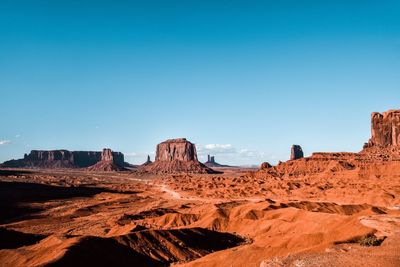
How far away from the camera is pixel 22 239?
45.8 metres

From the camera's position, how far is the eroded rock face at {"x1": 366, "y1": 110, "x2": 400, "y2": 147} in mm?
137375

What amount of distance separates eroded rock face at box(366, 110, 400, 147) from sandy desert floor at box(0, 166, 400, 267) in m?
37.6

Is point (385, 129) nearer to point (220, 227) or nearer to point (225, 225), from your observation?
point (225, 225)

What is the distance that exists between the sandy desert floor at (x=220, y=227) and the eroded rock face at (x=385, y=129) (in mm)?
37560

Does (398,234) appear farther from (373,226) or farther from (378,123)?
(378,123)

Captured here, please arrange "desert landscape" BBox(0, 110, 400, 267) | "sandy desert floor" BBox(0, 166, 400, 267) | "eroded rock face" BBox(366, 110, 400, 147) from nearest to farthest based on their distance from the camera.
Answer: "sandy desert floor" BBox(0, 166, 400, 267), "desert landscape" BBox(0, 110, 400, 267), "eroded rock face" BBox(366, 110, 400, 147)

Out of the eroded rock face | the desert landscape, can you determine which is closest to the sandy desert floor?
the desert landscape

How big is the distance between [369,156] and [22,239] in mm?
117556

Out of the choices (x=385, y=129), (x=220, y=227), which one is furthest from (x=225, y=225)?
(x=385, y=129)

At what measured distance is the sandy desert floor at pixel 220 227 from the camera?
26297mm

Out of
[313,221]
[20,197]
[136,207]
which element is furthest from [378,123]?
[20,197]

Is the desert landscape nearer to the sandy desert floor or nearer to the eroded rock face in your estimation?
the sandy desert floor

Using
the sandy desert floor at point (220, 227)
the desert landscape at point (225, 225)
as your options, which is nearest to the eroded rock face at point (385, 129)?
the desert landscape at point (225, 225)

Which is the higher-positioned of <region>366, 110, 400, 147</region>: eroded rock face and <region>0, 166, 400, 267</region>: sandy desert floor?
<region>366, 110, 400, 147</region>: eroded rock face
